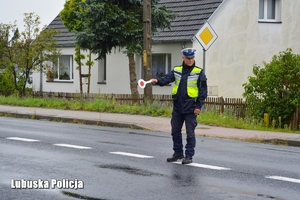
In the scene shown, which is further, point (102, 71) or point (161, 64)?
point (102, 71)

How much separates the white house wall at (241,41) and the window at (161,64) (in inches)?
79.6

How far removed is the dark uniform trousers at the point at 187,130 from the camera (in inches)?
443

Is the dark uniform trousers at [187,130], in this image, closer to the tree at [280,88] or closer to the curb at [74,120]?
the curb at [74,120]

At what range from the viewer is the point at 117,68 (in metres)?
34.0

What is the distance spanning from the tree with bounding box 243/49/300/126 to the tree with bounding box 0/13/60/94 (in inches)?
523

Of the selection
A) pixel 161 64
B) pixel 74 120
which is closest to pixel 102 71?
pixel 161 64

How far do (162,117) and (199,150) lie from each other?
28.9 ft

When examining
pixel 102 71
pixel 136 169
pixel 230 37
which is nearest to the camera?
pixel 136 169

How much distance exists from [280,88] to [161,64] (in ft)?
40.8

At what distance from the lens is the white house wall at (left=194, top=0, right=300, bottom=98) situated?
3048cm

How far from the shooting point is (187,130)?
Answer: 444 inches

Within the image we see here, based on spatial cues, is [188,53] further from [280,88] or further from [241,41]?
[241,41]

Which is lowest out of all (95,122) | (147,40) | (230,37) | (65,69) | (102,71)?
(95,122)

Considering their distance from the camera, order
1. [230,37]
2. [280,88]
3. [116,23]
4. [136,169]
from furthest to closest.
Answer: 1. [230,37]
2. [116,23]
3. [280,88]
4. [136,169]
